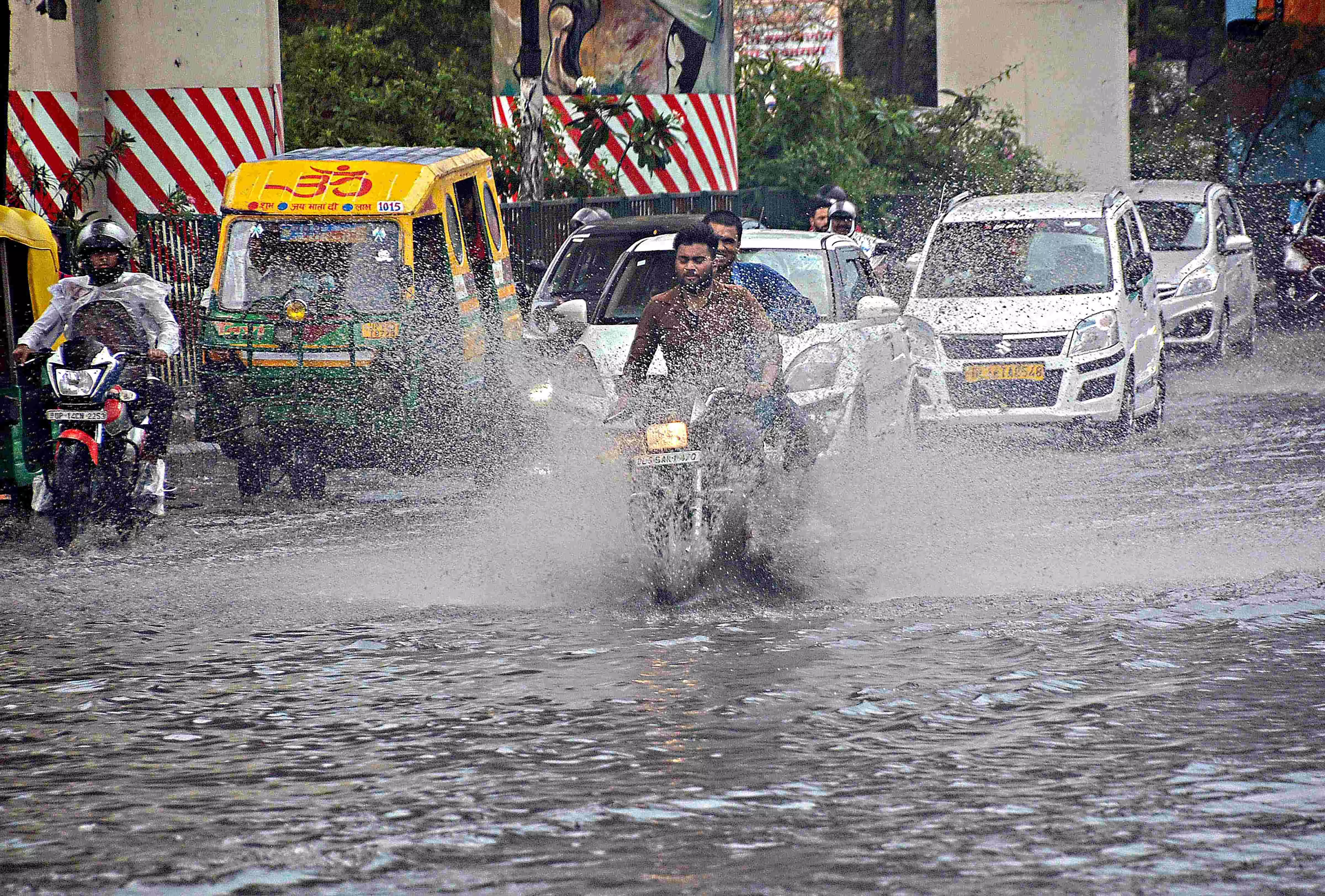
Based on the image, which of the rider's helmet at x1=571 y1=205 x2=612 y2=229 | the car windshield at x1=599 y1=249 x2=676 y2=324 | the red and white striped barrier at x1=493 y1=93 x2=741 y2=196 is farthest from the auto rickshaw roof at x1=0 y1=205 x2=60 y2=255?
the red and white striped barrier at x1=493 y1=93 x2=741 y2=196

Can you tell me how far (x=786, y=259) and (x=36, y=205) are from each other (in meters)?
6.17

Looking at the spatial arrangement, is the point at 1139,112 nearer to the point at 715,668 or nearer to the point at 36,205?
the point at 36,205

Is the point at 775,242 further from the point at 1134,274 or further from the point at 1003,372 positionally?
the point at 1134,274

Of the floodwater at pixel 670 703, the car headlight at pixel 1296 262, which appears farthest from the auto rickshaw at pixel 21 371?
the car headlight at pixel 1296 262

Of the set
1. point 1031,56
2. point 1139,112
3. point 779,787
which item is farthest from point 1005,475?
point 1139,112

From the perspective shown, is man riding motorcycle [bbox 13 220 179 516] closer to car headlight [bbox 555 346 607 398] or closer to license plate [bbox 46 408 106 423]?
license plate [bbox 46 408 106 423]

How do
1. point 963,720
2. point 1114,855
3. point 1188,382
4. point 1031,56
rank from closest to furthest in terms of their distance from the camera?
point 1114,855 → point 963,720 → point 1188,382 → point 1031,56

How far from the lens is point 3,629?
858 centimetres

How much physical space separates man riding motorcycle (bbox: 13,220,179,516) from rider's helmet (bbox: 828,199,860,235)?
732 cm

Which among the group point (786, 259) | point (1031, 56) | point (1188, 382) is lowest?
point (1188, 382)

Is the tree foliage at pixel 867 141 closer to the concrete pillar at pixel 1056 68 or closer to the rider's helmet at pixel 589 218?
the concrete pillar at pixel 1056 68

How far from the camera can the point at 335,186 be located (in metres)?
13.7

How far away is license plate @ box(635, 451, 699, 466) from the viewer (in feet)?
29.2

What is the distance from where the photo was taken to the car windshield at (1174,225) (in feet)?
68.9
